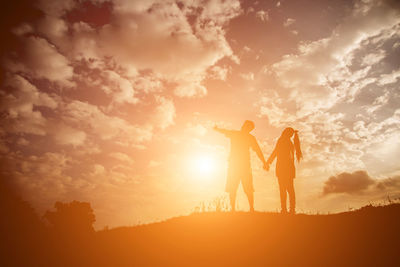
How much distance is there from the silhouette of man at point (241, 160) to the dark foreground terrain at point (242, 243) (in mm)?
1025

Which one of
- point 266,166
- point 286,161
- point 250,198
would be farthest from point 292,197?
point 266,166

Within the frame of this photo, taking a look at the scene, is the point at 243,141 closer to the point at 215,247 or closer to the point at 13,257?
the point at 215,247

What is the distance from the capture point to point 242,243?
7613 millimetres

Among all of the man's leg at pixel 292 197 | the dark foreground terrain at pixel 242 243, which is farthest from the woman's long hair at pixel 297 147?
the dark foreground terrain at pixel 242 243

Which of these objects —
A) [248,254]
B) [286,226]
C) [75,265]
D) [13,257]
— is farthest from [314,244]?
[13,257]

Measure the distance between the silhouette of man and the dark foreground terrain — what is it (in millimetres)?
1025

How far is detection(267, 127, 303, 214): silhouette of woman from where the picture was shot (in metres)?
9.74

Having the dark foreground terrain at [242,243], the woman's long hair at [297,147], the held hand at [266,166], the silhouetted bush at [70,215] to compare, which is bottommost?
the dark foreground terrain at [242,243]

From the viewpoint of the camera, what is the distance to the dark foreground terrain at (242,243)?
21.2 ft

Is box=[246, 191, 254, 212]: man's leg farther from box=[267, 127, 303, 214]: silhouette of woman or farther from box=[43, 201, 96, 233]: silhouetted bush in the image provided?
Answer: box=[43, 201, 96, 233]: silhouetted bush

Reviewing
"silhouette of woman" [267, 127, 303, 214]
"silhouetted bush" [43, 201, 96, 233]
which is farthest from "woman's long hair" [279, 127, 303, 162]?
"silhouetted bush" [43, 201, 96, 233]

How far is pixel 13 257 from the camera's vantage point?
10.9 meters

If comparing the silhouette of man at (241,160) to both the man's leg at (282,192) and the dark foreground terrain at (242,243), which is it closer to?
the dark foreground terrain at (242,243)

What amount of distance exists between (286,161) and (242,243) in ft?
13.4
